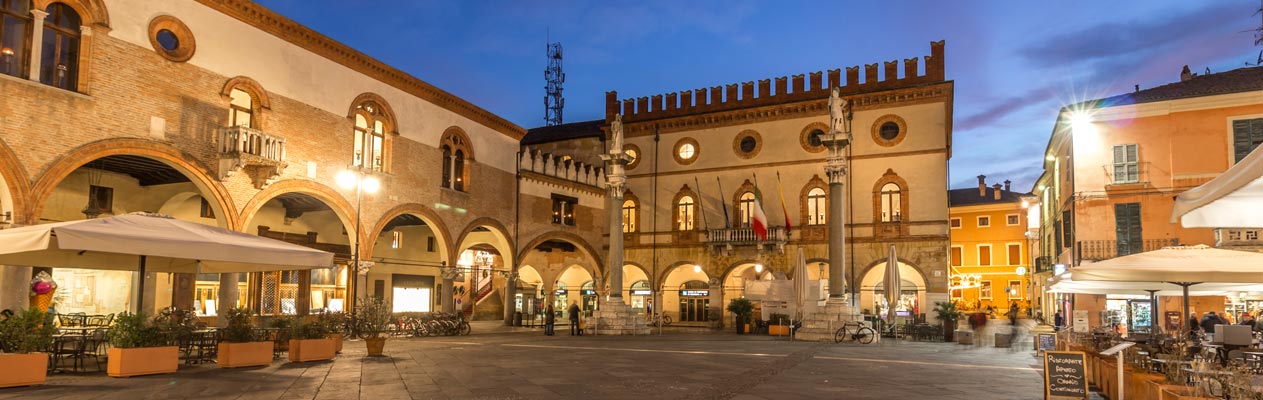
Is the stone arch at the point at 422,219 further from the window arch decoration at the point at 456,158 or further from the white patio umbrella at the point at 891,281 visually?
the white patio umbrella at the point at 891,281

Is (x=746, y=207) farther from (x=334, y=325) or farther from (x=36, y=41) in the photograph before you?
(x=36, y=41)

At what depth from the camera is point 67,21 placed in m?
16.0

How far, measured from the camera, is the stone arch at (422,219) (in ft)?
78.5

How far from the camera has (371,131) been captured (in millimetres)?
24062

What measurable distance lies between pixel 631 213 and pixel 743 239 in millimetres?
5747

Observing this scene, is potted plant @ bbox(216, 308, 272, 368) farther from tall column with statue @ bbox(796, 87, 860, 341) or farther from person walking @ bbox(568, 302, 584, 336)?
tall column with statue @ bbox(796, 87, 860, 341)

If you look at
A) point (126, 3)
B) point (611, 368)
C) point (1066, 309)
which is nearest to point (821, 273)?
point (1066, 309)

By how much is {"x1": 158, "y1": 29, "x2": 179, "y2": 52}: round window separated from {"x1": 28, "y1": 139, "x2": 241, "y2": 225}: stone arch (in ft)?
7.37

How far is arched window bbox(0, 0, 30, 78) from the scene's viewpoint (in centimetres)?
1505

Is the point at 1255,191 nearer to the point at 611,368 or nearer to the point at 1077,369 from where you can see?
the point at 1077,369

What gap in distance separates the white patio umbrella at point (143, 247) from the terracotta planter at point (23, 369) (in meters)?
1.31

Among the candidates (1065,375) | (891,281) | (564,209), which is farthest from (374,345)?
(564,209)

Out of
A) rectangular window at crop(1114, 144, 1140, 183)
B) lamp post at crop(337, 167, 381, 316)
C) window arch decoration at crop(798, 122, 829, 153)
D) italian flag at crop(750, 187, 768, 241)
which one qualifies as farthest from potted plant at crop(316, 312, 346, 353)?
rectangular window at crop(1114, 144, 1140, 183)

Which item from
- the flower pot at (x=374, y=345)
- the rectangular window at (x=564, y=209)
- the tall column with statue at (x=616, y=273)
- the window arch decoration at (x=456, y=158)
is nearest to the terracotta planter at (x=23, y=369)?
the flower pot at (x=374, y=345)
